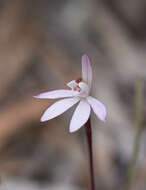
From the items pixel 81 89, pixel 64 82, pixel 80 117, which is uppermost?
pixel 64 82

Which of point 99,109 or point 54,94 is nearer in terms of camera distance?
point 99,109

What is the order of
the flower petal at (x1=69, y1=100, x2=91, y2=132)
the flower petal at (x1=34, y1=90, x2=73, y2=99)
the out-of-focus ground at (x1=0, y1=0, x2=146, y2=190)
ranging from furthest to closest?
the out-of-focus ground at (x1=0, y1=0, x2=146, y2=190) → the flower petal at (x1=34, y1=90, x2=73, y2=99) → the flower petal at (x1=69, y1=100, x2=91, y2=132)

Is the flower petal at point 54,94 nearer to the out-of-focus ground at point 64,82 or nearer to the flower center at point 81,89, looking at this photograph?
the flower center at point 81,89

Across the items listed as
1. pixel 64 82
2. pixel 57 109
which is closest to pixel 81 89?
pixel 57 109

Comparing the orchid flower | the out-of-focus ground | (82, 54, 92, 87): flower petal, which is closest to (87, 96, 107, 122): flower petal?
the orchid flower

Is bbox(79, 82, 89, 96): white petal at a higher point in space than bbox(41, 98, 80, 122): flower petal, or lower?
higher

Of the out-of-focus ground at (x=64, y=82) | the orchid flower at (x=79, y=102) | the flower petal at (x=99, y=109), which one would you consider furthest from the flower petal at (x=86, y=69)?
the out-of-focus ground at (x=64, y=82)

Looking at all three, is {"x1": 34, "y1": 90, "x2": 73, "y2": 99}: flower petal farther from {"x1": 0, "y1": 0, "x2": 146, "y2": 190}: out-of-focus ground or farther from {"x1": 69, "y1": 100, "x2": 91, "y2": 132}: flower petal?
{"x1": 0, "y1": 0, "x2": 146, "y2": 190}: out-of-focus ground

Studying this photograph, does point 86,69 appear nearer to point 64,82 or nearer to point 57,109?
point 57,109

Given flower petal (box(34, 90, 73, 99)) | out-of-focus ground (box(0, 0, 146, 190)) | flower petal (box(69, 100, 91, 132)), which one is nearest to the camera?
flower petal (box(69, 100, 91, 132))
